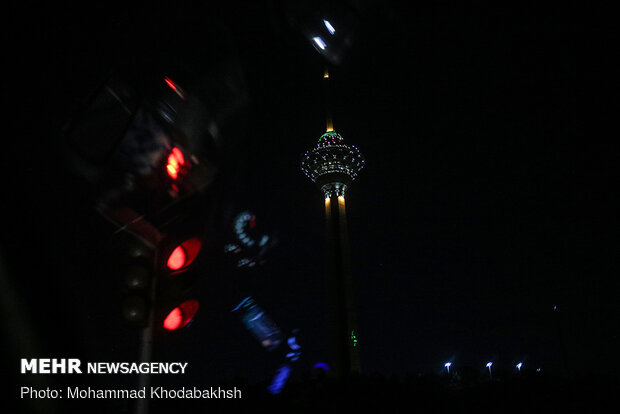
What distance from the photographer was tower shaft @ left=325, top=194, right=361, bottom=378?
58469 mm

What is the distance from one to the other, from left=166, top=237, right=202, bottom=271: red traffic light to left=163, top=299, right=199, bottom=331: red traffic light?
340 millimetres

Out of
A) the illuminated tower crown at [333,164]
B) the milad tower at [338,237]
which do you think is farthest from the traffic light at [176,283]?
the illuminated tower crown at [333,164]

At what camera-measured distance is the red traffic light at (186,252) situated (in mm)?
4184

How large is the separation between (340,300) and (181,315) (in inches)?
2285

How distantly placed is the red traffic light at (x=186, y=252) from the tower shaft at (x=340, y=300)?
56.6 metres

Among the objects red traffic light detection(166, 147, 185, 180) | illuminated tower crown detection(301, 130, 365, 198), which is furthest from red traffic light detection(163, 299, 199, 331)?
illuminated tower crown detection(301, 130, 365, 198)

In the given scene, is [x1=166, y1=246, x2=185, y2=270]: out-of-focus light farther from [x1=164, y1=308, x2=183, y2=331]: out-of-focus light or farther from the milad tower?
the milad tower

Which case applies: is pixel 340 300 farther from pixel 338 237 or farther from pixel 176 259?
pixel 176 259

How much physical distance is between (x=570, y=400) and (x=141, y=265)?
16.4 meters

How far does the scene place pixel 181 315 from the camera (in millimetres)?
4109

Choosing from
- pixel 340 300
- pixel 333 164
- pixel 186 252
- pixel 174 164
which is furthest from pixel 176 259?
pixel 333 164

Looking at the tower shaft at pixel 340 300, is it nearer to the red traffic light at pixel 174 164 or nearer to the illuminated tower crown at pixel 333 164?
the illuminated tower crown at pixel 333 164

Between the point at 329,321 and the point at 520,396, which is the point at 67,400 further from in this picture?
the point at 329,321

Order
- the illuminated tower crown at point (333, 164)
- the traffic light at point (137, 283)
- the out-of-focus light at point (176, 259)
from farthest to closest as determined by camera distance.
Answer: the illuminated tower crown at point (333, 164), the out-of-focus light at point (176, 259), the traffic light at point (137, 283)
